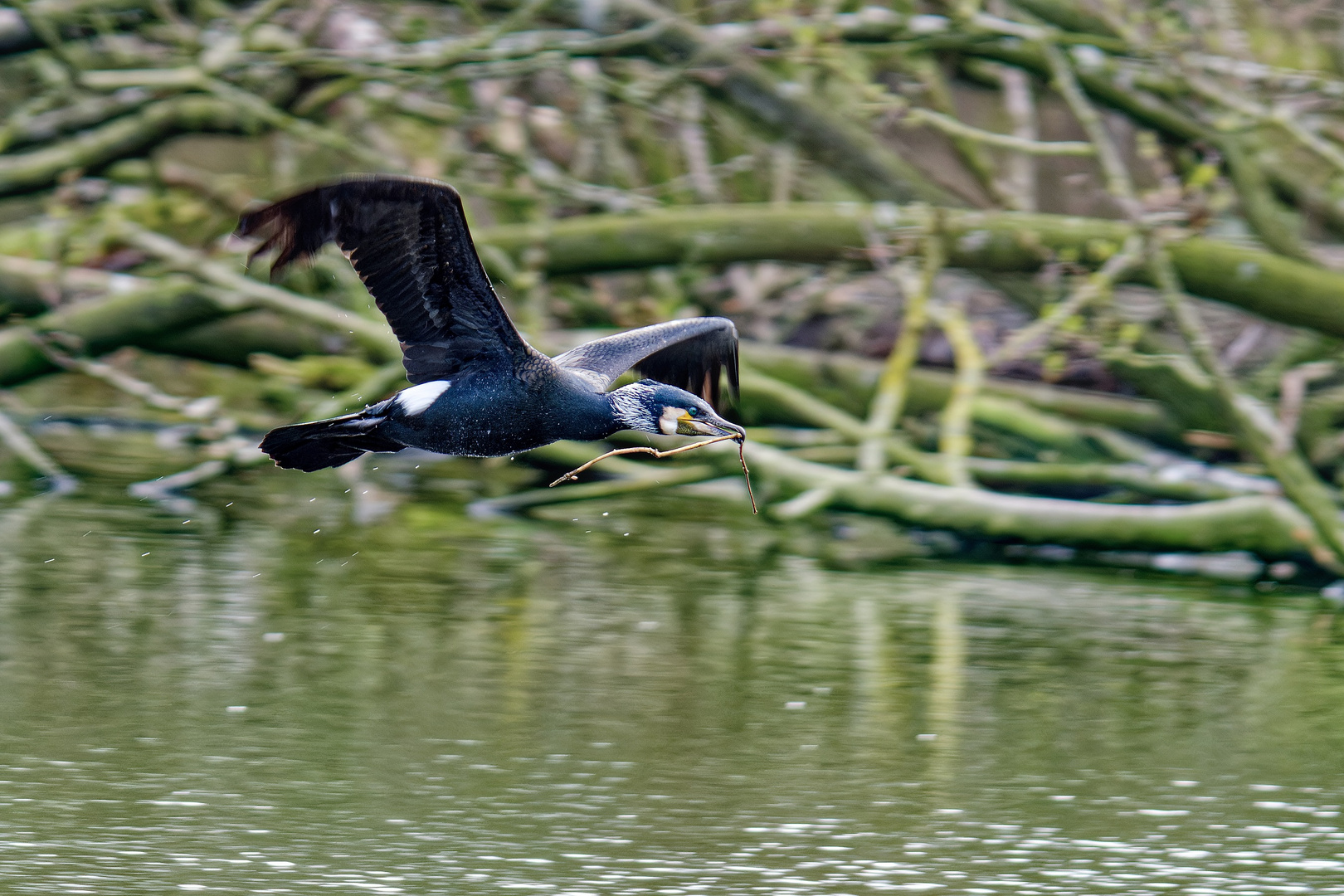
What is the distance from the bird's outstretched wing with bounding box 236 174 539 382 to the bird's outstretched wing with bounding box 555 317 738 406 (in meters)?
0.63

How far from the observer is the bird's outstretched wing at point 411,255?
206 inches

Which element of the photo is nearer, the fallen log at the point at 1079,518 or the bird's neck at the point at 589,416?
the bird's neck at the point at 589,416

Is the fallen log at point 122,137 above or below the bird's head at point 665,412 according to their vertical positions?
above

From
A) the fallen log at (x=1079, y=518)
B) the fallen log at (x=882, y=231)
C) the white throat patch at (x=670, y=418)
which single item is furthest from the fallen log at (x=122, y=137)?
the white throat patch at (x=670, y=418)

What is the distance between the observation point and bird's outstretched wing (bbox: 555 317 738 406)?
6570 millimetres

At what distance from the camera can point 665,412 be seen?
5.94 meters

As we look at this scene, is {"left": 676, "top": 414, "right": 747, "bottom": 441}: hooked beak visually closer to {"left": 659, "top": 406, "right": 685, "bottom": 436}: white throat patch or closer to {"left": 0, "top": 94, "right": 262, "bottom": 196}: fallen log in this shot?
{"left": 659, "top": 406, "right": 685, "bottom": 436}: white throat patch

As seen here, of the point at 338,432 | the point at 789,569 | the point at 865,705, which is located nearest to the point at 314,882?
the point at 338,432

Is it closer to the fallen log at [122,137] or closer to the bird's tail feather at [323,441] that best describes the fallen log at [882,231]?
the fallen log at [122,137]

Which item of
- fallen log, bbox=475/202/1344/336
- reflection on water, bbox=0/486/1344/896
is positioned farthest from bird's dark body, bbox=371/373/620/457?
fallen log, bbox=475/202/1344/336

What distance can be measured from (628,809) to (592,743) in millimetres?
679

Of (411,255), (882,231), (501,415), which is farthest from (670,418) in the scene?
(882,231)

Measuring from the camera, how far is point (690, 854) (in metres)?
5.27

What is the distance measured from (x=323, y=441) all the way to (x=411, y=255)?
685 mm
